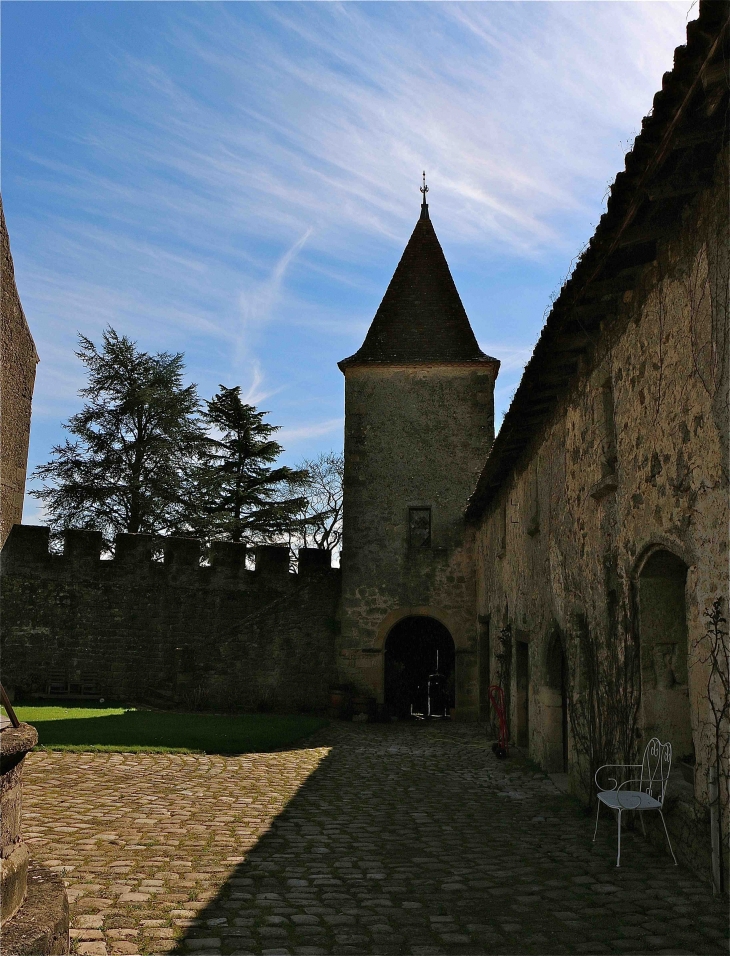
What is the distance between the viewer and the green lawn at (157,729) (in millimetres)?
10969

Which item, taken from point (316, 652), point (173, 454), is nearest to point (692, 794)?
point (316, 652)

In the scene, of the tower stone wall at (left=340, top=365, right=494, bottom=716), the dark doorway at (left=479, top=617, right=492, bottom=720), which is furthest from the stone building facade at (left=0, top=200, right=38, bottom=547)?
the dark doorway at (left=479, top=617, right=492, bottom=720)

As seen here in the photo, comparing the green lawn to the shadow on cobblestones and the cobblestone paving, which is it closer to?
the cobblestone paving

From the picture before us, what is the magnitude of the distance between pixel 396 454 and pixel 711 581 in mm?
13639

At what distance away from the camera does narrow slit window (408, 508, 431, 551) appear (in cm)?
1789

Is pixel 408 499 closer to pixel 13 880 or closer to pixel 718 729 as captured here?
pixel 718 729

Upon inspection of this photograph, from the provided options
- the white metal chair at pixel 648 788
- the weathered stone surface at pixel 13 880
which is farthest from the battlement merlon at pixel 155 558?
the weathered stone surface at pixel 13 880

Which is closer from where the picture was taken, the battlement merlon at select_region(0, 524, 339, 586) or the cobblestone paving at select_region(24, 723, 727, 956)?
the cobblestone paving at select_region(24, 723, 727, 956)

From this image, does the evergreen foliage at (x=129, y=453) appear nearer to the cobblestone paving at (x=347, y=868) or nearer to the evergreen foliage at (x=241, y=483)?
the evergreen foliage at (x=241, y=483)

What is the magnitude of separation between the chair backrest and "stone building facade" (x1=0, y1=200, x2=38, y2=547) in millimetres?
14908

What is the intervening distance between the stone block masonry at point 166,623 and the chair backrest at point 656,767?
12.2 meters

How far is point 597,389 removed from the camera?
24.4 ft

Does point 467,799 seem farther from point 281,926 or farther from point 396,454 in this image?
point 396,454

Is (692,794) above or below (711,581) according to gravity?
below
